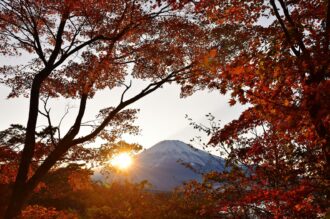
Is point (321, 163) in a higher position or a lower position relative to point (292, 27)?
lower

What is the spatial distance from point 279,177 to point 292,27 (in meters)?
4.46

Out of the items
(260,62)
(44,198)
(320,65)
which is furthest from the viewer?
(44,198)

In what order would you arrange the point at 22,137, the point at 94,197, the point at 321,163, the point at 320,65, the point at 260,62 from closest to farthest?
the point at 320,65 < the point at 260,62 < the point at 321,163 < the point at 22,137 < the point at 94,197

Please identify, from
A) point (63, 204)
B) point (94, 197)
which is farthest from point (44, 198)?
point (94, 197)

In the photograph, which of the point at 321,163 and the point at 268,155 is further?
the point at 268,155

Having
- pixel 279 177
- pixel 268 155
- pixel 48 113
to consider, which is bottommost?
pixel 279 177

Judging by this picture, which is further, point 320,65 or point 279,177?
point 279,177

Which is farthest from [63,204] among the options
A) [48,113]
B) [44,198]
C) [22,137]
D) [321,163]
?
[321,163]

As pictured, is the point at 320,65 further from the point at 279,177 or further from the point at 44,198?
the point at 44,198

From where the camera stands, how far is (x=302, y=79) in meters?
6.03

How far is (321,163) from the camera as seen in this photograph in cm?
709

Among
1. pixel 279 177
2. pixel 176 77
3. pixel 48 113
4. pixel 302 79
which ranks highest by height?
pixel 176 77

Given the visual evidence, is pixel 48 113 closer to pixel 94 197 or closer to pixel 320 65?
pixel 320 65

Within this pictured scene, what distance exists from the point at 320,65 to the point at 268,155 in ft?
15.9
